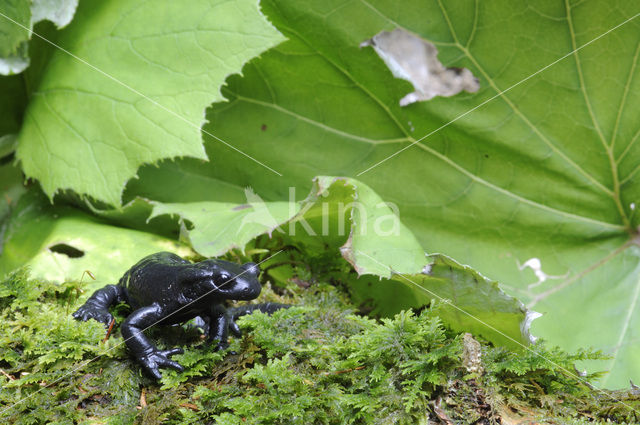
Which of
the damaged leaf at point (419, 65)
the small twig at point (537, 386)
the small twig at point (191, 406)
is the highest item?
the damaged leaf at point (419, 65)

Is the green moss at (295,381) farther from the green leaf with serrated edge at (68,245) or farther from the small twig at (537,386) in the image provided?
the green leaf with serrated edge at (68,245)

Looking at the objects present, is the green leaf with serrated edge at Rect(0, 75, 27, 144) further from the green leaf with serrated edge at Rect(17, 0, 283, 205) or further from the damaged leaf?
the damaged leaf

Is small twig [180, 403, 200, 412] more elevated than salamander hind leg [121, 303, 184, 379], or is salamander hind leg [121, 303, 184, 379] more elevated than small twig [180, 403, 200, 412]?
salamander hind leg [121, 303, 184, 379]

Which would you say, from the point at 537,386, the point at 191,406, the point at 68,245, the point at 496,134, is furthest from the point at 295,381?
the point at 496,134

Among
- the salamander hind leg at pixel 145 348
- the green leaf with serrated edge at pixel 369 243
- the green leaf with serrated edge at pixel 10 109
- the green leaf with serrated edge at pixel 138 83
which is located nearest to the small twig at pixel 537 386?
the green leaf with serrated edge at pixel 369 243

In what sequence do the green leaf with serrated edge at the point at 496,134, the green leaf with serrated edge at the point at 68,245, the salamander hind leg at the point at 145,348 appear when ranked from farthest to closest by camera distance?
the green leaf with serrated edge at the point at 496,134, the green leaf with serrated edge at the point at 68,245, the salamander hind leg at the point at 145,348

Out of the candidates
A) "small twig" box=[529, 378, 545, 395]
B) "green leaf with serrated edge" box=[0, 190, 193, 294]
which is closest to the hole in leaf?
"green leaf with serrated edge" box=[0, 190, 193, 294]

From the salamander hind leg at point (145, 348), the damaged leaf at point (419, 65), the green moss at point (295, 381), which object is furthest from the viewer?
the damaged leaf at point (419, 65)
